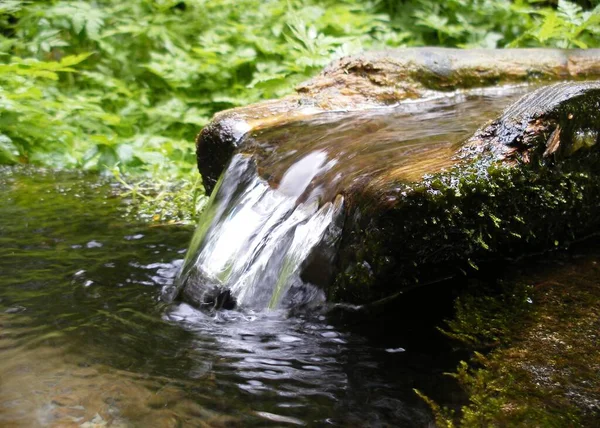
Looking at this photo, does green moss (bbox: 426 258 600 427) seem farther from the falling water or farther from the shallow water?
the falling water

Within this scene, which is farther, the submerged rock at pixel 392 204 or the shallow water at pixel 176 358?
the submerged rock at pixel 392 204

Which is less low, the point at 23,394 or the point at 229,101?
the point at 229,101

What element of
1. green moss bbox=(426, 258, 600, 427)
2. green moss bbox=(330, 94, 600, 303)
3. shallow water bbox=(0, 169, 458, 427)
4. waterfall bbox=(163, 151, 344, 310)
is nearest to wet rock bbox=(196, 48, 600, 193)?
waterfall bbox=(163, 151, 344, 310)

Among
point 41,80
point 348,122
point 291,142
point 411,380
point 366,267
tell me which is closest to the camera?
point 411,380

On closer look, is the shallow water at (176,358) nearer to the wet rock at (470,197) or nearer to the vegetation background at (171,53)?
the wet rock at (470,197)

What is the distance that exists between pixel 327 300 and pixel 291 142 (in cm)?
112

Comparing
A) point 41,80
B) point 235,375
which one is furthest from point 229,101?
point 235,375

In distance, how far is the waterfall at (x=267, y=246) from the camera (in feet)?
7.26

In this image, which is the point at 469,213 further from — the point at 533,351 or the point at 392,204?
the point at 533,351

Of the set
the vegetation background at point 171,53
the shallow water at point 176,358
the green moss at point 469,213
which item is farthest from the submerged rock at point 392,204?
the vegetation background at point 171,53

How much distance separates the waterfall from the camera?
7.26ft

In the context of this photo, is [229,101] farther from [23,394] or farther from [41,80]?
[23,394]

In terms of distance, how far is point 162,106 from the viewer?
6383mm

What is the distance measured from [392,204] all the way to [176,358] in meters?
0.89
